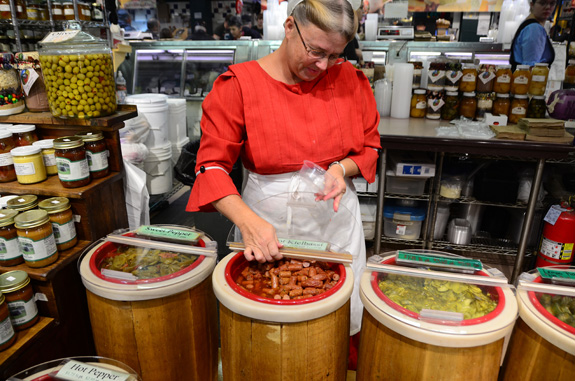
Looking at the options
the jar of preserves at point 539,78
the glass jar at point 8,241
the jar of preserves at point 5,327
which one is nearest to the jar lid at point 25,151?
the glass jar at point 8,241

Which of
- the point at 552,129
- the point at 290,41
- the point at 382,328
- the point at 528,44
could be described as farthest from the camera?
the point at 528,44

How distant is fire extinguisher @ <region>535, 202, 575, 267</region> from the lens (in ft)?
8.59

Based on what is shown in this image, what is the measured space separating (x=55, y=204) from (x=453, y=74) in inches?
A: 109

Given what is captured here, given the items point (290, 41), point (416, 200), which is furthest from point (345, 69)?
point (416, 200)

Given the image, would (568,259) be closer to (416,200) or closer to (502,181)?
(502,181)

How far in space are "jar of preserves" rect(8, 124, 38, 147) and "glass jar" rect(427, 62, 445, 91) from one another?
8.77 feet

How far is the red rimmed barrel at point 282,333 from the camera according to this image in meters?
1.04

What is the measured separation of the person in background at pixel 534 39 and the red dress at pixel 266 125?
3.11 meters

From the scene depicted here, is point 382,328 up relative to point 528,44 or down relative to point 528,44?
down

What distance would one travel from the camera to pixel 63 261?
1523 millimetres

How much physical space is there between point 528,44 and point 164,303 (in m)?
4.00

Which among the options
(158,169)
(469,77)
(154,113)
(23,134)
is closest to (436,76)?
(469,77)

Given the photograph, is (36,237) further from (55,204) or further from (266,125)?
(266,125)

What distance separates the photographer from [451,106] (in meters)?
3.19
